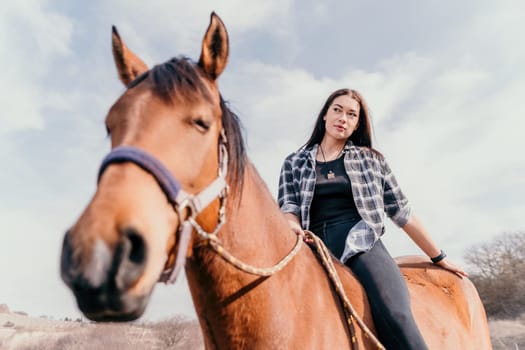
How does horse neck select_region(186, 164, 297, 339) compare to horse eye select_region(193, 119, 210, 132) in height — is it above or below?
below

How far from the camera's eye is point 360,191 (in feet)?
10.3

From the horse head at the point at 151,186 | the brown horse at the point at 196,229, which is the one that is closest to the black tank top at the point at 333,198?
the brown horse at the point at 196,229

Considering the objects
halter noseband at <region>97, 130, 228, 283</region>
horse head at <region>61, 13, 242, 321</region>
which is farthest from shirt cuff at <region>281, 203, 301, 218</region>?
halter noseband at <region>97, 130, 228, 283</region>

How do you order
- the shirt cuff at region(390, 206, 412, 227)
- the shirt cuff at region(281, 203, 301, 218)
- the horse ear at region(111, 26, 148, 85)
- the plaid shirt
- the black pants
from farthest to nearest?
1. the shirt cuff at region(390, 206, 412, 227)
2. the shirt cuff at region(281, 203, 301, 218)
3. the plaid shirt
4. the black pants
5. the horse ear at region(111, 26, 148, 85)

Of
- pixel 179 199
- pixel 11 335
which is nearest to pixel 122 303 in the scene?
pixel 179 199

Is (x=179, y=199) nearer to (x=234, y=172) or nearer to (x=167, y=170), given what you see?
(x=167, y=170)

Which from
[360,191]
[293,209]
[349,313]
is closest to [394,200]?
[360,191]

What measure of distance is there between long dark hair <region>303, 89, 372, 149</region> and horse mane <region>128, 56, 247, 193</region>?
1.58m

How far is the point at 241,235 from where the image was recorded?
207cm

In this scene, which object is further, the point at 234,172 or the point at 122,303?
the point at 234,172

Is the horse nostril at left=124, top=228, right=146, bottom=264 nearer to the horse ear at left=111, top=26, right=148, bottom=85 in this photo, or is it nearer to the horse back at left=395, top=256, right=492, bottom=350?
the horse ear at left=111, top=26, right=148, bottom=85

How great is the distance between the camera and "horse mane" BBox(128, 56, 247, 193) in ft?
6.07

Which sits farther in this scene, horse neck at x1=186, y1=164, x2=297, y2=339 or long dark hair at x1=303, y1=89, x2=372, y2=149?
long dark hair at x1=303, y1=89, x2=372, y2=149

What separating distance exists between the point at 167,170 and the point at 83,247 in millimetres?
431
